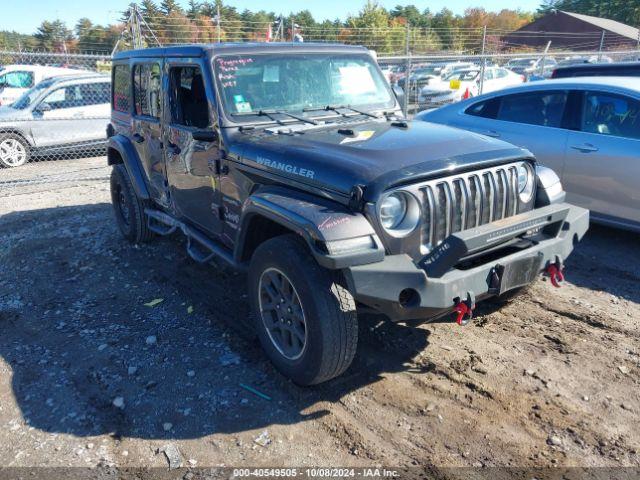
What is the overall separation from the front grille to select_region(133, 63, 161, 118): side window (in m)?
2.95

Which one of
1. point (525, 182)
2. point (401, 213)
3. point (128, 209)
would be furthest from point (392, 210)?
point (128, 209)

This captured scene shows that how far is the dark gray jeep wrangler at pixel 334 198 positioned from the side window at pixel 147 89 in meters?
0.08

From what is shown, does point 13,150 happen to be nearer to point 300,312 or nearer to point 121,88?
point 121,88

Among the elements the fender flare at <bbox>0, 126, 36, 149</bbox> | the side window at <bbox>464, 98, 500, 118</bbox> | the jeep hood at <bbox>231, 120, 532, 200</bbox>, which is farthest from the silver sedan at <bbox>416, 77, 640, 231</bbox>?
the fender flare at <bbox>0, 126, 36, 149</bbox>

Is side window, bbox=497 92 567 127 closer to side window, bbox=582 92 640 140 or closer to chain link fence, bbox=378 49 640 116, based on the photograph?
side window, bbox=582 92 640 140

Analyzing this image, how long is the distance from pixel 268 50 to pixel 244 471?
301 centimetres

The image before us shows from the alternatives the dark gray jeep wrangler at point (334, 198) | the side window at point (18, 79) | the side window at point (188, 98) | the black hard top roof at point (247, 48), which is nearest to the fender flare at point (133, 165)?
the dark gray jeep wrangler at point (334, 198)

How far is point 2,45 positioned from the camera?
4225 cm

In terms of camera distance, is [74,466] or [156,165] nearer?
[74,466]

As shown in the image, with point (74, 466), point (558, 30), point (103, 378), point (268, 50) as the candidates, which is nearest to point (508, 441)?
point (74, 466)

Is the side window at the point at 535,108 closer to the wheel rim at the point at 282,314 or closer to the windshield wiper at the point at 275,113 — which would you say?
the windshield wiper at the point at 275,113

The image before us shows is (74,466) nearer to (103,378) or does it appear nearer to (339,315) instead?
(103,378)

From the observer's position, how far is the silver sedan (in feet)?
17.0

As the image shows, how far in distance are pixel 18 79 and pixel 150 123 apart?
13.0 m
